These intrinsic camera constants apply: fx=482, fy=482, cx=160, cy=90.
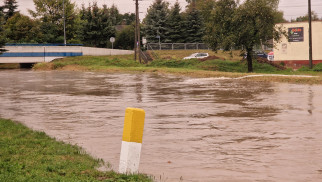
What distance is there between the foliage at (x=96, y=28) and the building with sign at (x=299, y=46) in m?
30.0

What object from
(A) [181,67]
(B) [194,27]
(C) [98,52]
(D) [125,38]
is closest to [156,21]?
(B) [194,27]

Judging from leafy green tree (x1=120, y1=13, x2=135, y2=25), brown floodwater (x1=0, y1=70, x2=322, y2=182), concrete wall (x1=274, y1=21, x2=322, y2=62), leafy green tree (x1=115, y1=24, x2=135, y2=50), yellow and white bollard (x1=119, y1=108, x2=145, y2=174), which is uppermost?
leafy green tree (x1=120, y1=13, x2=135, y2=25)

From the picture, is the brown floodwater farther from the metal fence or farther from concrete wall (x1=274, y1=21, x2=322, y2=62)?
the metal fence

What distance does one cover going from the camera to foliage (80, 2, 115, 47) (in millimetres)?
71500

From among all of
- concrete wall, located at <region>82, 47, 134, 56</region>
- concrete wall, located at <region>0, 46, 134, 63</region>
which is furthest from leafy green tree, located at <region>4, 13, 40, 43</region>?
concrete wall, located at <region>0, 46, 134, 63</region>

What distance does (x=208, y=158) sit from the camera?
321 inches

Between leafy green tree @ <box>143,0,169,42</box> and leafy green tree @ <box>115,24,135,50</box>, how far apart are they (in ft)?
12.4

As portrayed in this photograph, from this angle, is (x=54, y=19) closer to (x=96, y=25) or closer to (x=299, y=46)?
(x=96, y=25)

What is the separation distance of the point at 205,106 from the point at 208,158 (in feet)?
24.7

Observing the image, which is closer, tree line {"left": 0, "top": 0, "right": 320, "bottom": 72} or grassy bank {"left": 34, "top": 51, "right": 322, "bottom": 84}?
grassy bank {"left": 34, "top": 51, "right": 322, "bottom": 84}

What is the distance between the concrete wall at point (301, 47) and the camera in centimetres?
4869

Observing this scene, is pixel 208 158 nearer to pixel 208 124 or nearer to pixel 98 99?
pixel 208 124

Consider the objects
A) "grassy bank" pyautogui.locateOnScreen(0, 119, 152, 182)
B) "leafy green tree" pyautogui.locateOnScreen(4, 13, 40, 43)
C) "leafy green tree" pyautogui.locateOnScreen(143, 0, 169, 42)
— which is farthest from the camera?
"leafy green tree" pyautogui.locateOnScreen(143, 0, 169, 42)

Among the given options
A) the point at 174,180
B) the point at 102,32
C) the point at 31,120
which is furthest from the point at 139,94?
the point at 102,32
